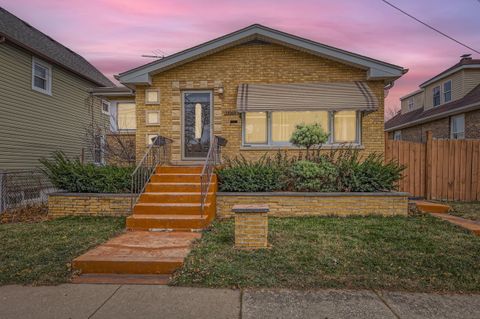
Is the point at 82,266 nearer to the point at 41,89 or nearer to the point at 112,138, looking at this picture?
the point at 112,138

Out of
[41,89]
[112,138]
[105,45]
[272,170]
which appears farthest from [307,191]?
[105,45]

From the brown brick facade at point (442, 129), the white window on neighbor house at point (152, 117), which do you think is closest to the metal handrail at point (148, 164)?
the white window on neighbor house at point (152, 117)

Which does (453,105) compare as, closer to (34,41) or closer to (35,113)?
(35,113)

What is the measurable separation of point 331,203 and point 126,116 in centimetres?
1197

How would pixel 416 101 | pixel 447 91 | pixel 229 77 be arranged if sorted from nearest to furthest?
pixel 229 77
pixel 447 91
pixel 416 101

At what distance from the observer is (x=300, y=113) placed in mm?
10258

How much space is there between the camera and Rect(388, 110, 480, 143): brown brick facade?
1462 cm

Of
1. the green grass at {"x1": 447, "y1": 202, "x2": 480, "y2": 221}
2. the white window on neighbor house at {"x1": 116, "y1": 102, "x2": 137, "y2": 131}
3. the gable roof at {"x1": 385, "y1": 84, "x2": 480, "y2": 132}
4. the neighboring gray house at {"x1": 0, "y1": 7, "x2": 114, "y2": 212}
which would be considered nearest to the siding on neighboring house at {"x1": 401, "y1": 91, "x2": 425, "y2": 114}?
the gable roof at {"x1": 385, "y1": 84, "x2": 480, "y2": 132}

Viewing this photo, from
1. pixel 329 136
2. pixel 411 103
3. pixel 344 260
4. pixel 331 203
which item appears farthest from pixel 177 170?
pixel 411 103

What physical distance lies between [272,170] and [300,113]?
3036 millimetres

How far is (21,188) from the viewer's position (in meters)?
11.0

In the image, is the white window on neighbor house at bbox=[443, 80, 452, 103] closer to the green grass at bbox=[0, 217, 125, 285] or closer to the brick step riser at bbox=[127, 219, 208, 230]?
the brick step riser at bbox=[127, 219, 208, 230]

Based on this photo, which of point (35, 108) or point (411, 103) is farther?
point (411, 103)

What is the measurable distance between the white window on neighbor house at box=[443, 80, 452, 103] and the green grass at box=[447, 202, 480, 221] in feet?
34.4
